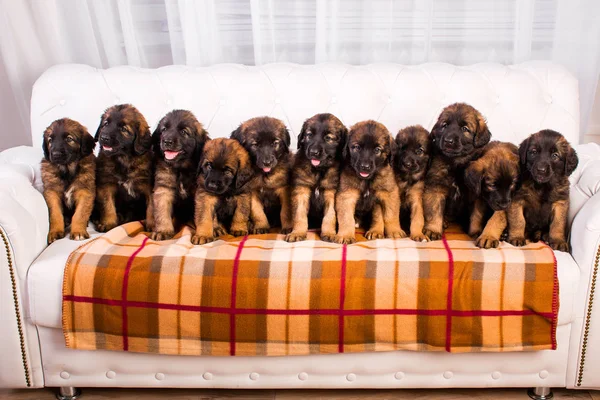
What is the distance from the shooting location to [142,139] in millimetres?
3348

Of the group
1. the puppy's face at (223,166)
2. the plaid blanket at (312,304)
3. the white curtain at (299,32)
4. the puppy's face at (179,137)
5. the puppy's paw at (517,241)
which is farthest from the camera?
the white curtain at (299,32)

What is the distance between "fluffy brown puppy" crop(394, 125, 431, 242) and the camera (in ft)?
10.7

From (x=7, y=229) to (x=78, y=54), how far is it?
2.07 m

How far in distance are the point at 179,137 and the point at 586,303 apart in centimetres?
217

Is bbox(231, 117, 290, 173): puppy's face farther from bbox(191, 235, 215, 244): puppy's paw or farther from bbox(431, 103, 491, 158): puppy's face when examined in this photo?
bbox(431, 103, 491, 158): puppy's face

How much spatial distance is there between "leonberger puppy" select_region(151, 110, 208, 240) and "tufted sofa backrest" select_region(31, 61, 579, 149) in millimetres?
493

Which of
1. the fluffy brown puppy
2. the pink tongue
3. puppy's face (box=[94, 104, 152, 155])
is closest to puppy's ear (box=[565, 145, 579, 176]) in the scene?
the fluffy brown puppy

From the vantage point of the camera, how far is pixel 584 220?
2.83 m

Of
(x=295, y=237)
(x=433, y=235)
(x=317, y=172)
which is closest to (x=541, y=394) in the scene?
(x=433, y=235)

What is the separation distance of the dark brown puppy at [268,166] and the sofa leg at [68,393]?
1.22 metres

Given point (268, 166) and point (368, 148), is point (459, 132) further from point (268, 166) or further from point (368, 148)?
point (268, 166)

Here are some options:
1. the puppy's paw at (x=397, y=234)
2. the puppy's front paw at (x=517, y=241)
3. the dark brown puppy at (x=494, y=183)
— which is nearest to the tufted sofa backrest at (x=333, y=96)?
the dark brown puppy at (x=494, y=183)

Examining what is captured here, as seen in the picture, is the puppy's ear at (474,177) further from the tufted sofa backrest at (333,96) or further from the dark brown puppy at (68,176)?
the dark brown puppy at (68,176)

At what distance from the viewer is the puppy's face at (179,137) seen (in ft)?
10.6
